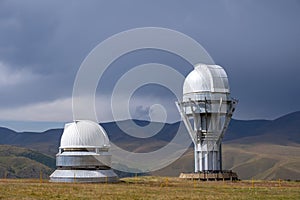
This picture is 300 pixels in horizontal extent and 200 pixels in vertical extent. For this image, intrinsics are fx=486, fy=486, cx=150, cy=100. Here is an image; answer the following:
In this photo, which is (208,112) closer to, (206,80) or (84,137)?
(206,80)

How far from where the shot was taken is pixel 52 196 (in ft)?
132

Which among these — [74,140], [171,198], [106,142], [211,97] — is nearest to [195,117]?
[211,97]

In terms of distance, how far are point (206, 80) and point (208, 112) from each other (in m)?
5.51

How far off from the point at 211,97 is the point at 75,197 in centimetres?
4626

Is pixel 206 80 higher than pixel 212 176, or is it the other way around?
pixel 206 80

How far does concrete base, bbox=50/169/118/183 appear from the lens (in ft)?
231

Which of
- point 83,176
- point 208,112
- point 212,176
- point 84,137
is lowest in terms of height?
point 212,176

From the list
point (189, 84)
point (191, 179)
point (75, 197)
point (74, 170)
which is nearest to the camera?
point (75, 197)

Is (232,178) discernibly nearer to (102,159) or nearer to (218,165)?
(218,165)

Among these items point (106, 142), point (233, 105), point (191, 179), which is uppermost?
point (233, 105)

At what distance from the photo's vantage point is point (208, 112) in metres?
82.1

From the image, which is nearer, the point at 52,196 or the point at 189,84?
the point at 52,196

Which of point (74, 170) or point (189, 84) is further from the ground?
point (189, 84)

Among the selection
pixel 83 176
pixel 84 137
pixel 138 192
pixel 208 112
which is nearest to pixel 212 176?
pixel 208 112
